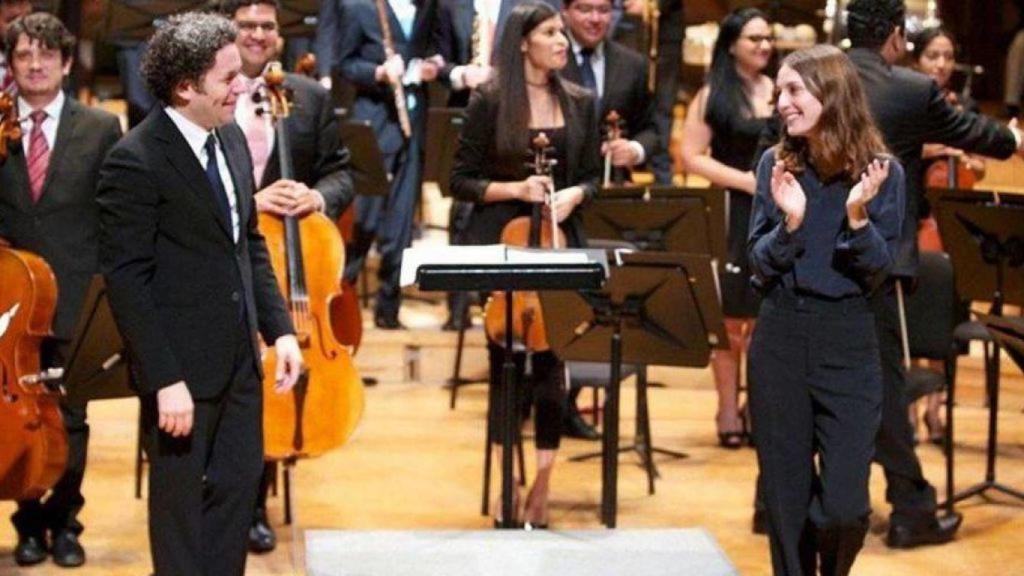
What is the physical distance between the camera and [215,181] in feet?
14.9

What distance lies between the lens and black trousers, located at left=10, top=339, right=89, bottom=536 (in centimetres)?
586

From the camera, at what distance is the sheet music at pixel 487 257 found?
16.3 feet

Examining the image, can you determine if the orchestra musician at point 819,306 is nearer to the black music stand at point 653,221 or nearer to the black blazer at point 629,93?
the black music stand at point 653,221

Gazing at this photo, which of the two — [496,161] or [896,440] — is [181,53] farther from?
[896,440]

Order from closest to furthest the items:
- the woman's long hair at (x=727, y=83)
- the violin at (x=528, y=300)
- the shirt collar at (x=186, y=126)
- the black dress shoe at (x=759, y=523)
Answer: the shirt collar at (x=186, y=126), the violin at (x=528, y=300), the black dress shoe at (x=759, y=523), the woman's long hair at (x=727, y=83)

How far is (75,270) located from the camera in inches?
231

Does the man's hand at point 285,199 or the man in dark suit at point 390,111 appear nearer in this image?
the man's hand at point 285,199

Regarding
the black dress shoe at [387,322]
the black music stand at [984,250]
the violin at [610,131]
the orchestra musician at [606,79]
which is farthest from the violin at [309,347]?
the black dress shoe at [387,322]

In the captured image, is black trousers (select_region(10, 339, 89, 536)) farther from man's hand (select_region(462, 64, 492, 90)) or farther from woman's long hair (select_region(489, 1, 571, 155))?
→ man's hand (select_region(462, 64, 492, 90))

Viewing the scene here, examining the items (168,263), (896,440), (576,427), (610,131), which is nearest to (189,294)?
(168,263)

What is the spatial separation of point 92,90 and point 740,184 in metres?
5.06

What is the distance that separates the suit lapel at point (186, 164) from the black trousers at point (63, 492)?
153cm

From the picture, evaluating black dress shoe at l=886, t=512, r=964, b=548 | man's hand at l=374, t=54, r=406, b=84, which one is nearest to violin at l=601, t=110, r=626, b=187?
man's hand at l=374, t=54, r=406, b=84

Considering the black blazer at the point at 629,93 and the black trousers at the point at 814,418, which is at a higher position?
the black blazer at the point at 629,93
